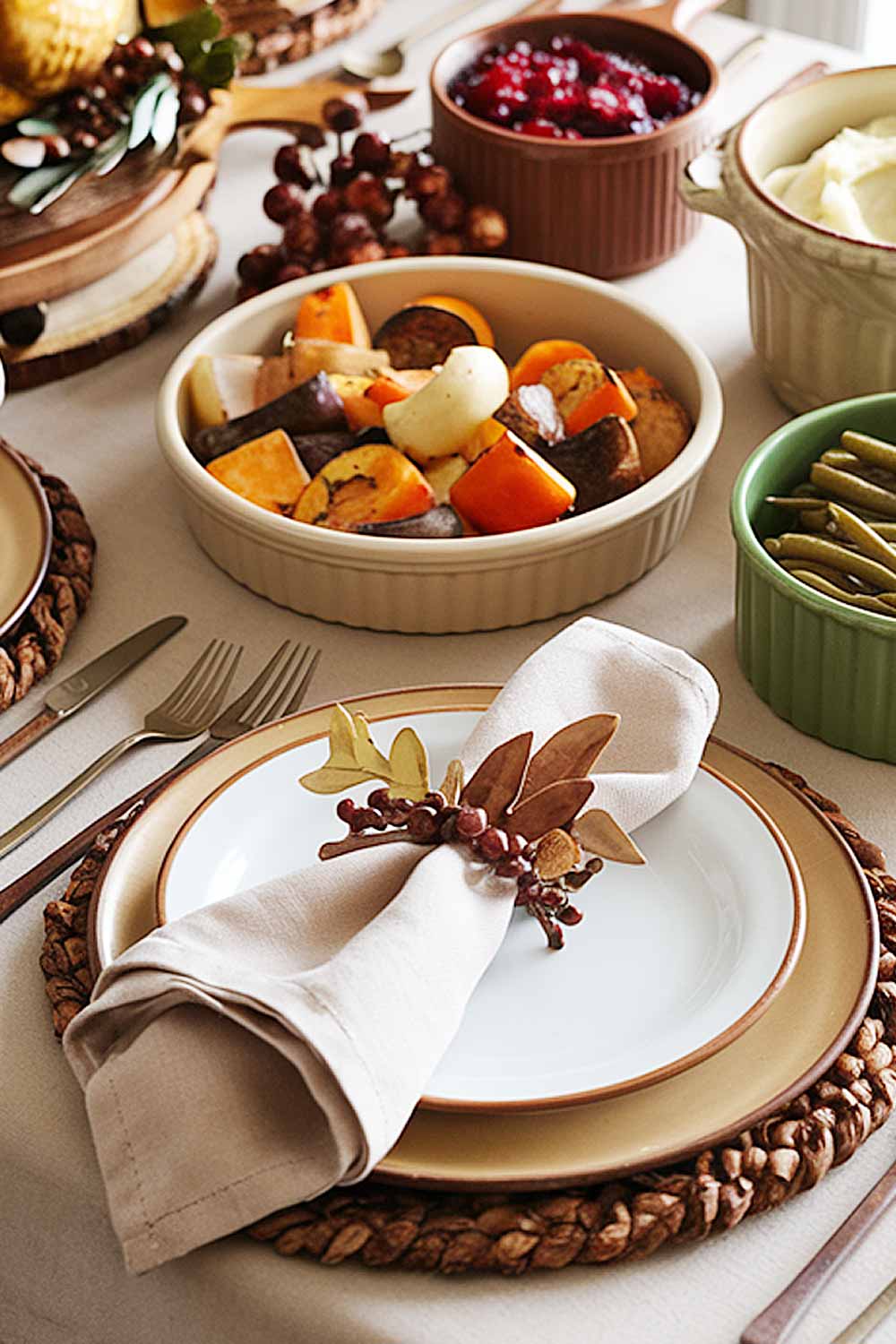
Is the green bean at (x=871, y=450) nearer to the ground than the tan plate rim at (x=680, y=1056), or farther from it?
farther from it

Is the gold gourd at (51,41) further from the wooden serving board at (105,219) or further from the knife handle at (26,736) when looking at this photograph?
the knife handle at (26,736)

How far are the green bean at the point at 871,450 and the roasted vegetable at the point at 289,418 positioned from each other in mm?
328

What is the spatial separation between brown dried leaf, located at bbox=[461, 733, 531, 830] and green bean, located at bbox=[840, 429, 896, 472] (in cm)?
34

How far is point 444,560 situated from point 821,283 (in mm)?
337

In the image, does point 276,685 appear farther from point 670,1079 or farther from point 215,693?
point 670,1079

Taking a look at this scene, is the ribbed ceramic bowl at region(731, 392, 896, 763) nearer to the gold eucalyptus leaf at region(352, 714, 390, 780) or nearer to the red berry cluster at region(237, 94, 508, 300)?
the gold eucalyptus leaf at region(352, 714, 390, 780)

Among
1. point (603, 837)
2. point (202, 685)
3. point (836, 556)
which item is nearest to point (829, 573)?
point (836, 556)

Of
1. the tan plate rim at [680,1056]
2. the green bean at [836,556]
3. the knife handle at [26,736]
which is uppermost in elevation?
the green bean at [836,556]

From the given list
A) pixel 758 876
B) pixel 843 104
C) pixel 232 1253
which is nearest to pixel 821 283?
pixel 843 104

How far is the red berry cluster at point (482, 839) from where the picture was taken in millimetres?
670

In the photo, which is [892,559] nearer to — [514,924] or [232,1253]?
[514,924]

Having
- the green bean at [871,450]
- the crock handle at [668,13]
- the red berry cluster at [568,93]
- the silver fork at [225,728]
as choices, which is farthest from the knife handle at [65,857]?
the crock handle at [668,13]

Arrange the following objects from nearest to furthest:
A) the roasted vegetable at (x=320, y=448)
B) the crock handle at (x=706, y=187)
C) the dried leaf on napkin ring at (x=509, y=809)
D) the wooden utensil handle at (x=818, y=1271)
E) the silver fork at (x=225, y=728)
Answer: the wooden utensil handle at (x=818, y=1271)
the dried leaf on napkin ring at (x=509, y=809)
the silver fork at (x=225, y=728)
the roasted vegetable at (x=320, y=448)
the crock handle at (x=706, y=187)

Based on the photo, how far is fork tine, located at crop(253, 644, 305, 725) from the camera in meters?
0.90
